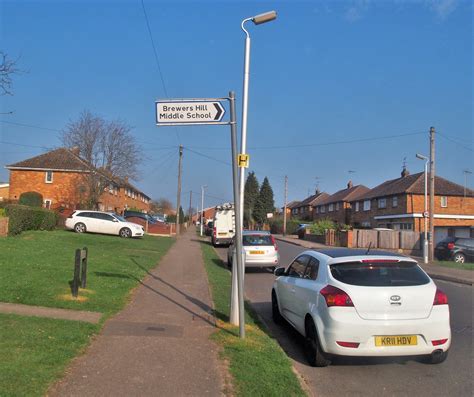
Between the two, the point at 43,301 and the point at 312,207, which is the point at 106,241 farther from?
the point at 312,207

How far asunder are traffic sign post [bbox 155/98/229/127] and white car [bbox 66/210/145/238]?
77.5 feet

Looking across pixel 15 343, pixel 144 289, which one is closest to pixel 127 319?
pixel 15 343

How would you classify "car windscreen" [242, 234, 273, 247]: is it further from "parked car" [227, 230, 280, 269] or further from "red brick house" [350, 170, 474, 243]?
"red brick house" [350, 170, 474, 243]

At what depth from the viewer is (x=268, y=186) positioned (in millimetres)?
95688

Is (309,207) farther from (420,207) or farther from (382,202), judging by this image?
(420,207)

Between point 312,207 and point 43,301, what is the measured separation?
75.7m

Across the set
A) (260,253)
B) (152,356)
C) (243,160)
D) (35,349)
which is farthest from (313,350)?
(260,253)

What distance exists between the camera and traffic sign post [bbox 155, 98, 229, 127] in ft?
22.3

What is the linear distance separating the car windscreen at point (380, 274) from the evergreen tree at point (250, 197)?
267ft

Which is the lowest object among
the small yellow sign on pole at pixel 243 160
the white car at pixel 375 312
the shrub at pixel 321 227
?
the white car at pixel 375 312

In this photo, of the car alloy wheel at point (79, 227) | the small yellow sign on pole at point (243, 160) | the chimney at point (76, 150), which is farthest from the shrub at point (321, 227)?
the small yellow sign on pole at point (243, 160)

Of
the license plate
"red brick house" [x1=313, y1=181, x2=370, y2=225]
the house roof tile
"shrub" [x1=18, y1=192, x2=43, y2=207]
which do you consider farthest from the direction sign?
the house roof tile

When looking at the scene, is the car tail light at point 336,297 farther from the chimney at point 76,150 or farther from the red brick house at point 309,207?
the red brick house at point 309,207

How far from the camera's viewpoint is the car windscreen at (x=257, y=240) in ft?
56.5
